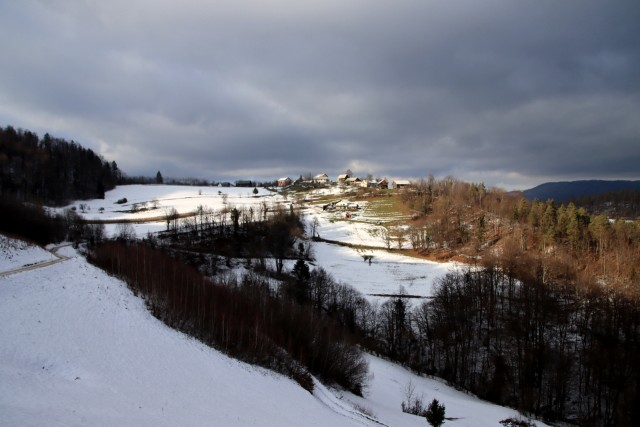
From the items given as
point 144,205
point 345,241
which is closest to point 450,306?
point 345,241

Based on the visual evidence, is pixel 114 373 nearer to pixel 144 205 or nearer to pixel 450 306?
pixel 450 306

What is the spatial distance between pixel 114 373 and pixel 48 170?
14482cm

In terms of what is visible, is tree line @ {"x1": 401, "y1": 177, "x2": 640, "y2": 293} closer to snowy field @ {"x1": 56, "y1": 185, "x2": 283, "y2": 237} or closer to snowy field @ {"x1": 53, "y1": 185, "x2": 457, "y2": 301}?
snowy field @ {"x1": 53, "y1": 185, "x2": 457, "y2": 301}

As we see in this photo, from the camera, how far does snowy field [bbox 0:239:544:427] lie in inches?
443

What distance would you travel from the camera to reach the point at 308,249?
86.6m

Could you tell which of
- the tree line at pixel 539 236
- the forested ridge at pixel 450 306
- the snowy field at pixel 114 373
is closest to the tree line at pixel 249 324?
the forested ridge at pixel 450 306

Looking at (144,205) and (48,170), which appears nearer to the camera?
(48,170)

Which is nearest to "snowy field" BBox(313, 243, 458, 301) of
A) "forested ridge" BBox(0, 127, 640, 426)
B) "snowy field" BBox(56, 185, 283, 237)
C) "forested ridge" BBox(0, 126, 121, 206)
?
"forested ridge" BBox(0, 127, 640, 426)

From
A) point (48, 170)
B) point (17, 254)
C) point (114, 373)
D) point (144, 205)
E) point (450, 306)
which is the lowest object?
point (450, 306)

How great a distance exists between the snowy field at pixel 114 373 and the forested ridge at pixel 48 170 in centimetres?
10323

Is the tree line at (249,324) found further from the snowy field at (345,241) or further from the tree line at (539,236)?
the tree line at (539,236)

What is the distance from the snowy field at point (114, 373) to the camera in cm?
1125

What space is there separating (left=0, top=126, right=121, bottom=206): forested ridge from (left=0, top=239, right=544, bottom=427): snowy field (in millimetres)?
103230

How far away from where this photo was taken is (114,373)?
14.4 metres
